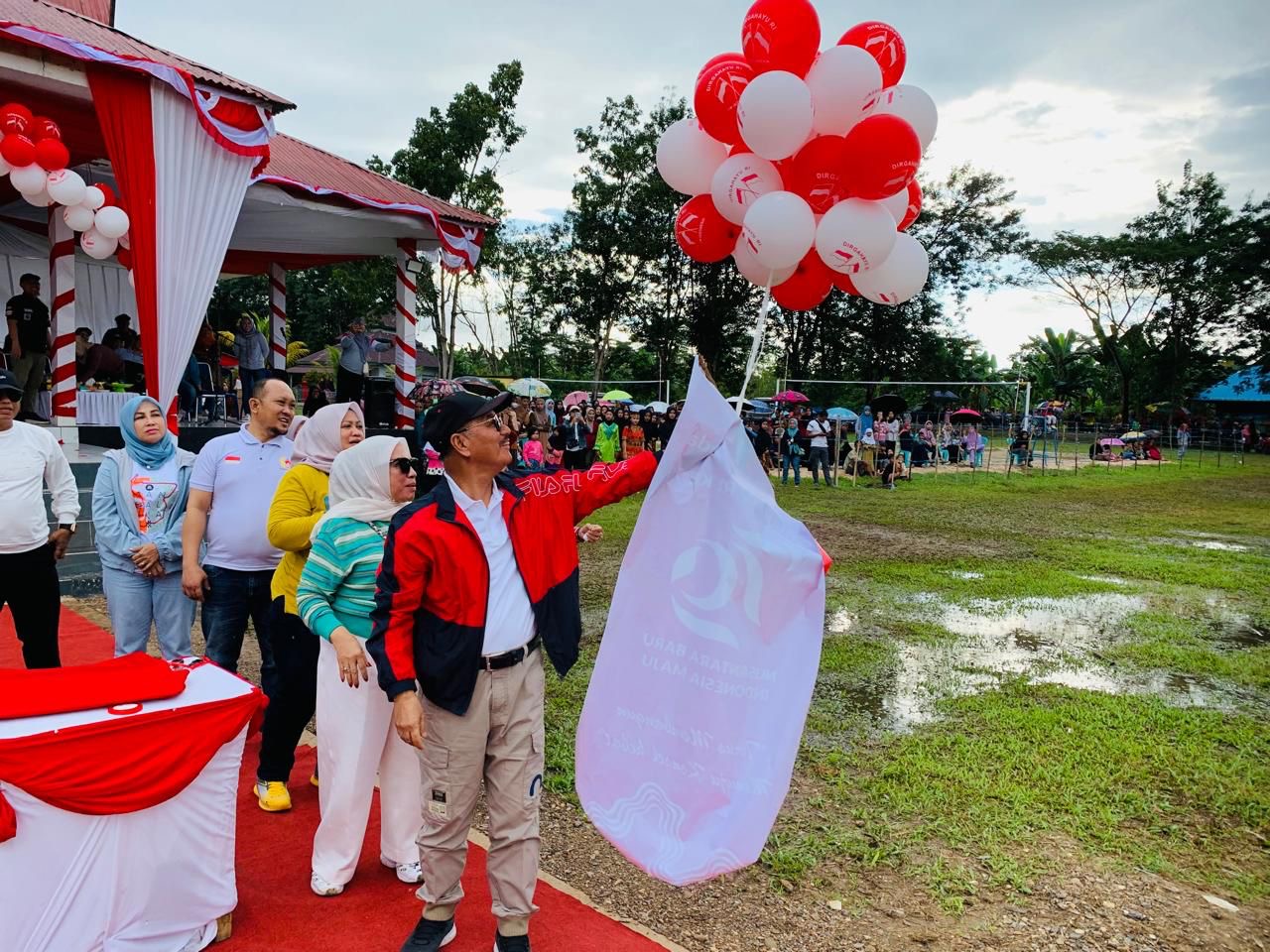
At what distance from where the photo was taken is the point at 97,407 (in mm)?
9062

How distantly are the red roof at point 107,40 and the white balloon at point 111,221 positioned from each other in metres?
1.31

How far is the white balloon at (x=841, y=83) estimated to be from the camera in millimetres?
2781

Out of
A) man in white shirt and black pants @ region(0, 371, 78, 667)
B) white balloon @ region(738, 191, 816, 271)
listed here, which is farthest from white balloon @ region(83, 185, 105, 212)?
white balloon @ region(738, 191, 816, 271)

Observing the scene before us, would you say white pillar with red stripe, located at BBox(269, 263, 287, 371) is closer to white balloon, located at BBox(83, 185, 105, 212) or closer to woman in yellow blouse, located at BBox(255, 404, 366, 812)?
white balloon, located at BBox(83, 185, 105, 212)

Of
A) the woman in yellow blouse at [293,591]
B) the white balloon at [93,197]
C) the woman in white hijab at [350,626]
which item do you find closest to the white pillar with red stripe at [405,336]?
the white balloon at [93,197]

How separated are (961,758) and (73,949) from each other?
3657 mm

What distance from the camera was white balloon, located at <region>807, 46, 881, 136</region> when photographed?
2781mm

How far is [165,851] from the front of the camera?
94.0 inches

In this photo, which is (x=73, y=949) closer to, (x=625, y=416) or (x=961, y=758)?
(x=961, y=758)

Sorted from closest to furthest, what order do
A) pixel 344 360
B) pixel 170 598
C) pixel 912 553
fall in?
1. pixel 170 598
2. pixel 912 553
3. pixel 344 360

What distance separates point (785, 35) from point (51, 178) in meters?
6.99

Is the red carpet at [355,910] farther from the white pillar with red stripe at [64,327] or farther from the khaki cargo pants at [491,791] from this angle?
the white pillar with red stripe at [64,327]

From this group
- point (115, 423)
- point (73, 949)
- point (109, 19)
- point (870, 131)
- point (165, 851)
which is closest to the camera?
point (73, 949)

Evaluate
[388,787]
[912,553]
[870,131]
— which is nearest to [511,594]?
[388,787]
